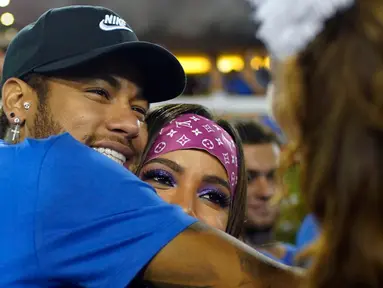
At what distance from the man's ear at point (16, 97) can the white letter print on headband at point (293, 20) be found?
135 cm

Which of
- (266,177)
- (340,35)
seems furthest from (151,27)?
(340,35)

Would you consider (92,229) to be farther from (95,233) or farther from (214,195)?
(214,195)

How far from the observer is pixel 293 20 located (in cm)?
134

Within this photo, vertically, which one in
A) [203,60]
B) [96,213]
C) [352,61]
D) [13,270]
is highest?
[352,61]

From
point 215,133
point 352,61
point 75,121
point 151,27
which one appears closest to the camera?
point 352,61

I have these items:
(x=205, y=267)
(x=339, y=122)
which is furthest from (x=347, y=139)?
(x=205, y=267)

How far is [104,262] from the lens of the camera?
1.90 metres

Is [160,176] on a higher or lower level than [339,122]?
lower

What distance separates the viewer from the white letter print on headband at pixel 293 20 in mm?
1310

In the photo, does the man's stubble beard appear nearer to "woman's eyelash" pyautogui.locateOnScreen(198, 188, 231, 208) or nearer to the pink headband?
the pink headband

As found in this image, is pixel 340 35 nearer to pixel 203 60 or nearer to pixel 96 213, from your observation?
pixel 96 213

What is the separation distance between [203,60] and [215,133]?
676 centimetres

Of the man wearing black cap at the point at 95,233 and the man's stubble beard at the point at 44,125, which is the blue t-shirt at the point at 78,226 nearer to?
the man wearing black cap at the point at 95,233

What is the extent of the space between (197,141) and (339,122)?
1.63 meters
